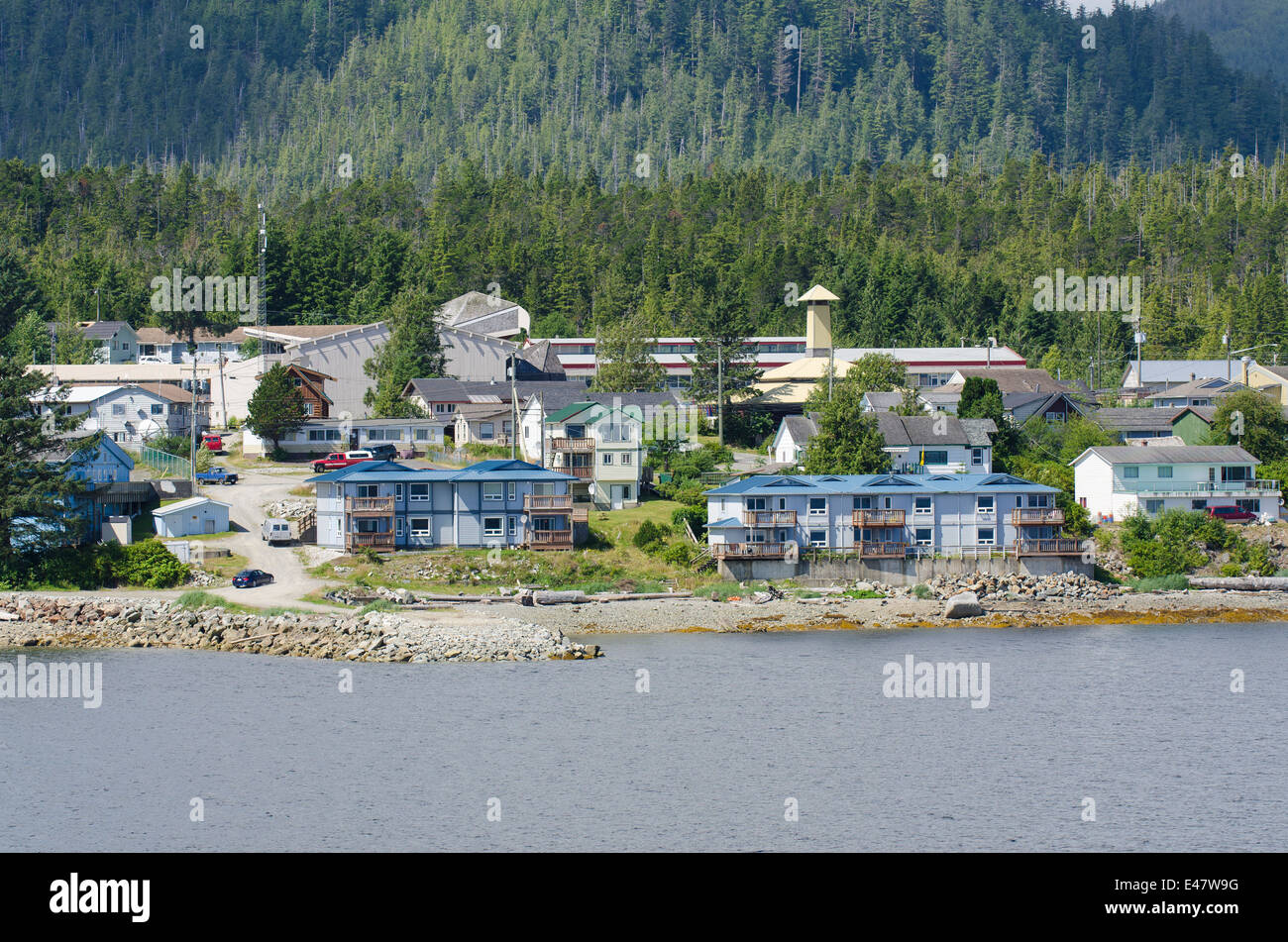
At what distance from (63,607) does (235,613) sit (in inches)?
232

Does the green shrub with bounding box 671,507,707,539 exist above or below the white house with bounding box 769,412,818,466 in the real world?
below

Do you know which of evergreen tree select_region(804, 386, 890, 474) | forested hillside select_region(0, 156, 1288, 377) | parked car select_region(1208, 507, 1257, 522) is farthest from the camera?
forested hillside select_region(0, 156, 1288, 377)

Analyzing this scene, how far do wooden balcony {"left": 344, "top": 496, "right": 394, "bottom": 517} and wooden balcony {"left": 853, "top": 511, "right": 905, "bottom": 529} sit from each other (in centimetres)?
1754

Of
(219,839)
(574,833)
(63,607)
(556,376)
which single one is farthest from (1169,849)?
(556,376)

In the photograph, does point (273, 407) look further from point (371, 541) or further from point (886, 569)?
point (886, 569)

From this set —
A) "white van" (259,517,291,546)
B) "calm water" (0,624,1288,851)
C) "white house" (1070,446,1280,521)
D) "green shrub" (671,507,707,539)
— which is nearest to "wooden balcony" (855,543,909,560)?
"green shrub" (671,507,707,539)

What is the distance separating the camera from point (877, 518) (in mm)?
56812

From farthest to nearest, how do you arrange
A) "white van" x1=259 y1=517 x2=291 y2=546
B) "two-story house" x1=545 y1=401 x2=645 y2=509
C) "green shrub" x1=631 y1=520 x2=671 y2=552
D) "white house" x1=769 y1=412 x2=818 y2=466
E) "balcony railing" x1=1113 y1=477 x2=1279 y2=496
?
"white house" x1=769 y1=412 x2=818 y2=466, "balcony railing" x1=1113 y1=477 x2=1279 y2=496, "two-story house" x1=545 y1=401 x2=645 y2=509, "white van" x1=259 y1=517 x2=291 y2=546, "green shrub" x1=631 y1=520 x2=671 y2=552

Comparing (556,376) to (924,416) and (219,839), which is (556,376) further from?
(219,839)

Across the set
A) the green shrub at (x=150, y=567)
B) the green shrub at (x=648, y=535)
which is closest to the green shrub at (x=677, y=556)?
the green shrub at (x=648, y=535)

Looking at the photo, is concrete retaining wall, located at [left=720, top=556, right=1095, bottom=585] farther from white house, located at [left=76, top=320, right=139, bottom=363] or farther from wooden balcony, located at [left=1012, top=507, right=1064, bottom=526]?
white house, located at [left=76, top=320, right=139, bottom=363]

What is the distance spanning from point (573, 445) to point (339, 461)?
12050 millimetres

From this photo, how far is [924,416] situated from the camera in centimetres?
7106

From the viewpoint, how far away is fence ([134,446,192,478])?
6675 centimetres
